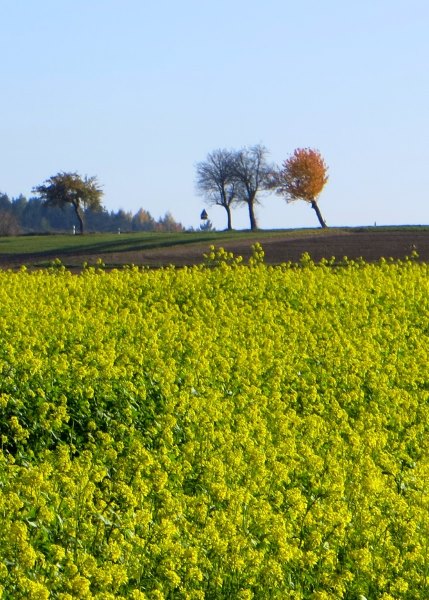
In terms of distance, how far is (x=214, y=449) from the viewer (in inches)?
371

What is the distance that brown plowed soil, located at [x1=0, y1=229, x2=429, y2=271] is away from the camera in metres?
36.4

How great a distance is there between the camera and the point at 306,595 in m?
6.53

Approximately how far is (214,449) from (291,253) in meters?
29.0

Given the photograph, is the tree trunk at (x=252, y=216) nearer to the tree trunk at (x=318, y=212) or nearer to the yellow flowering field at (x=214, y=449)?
the tree trunk at (x=318, y=212)

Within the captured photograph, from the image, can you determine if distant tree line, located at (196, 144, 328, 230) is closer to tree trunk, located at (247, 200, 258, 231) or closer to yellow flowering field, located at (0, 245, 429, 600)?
tree trunk, located at (247, 200, 258, 231)

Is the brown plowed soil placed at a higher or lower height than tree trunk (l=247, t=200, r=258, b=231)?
lower

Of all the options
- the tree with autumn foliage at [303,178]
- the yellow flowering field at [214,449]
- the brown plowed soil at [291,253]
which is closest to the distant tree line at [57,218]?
the tree with autumn foliage at [303,178]

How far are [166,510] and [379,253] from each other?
29939mm

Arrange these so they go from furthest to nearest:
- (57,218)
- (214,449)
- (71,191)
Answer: (57,218)
(71,191)
(214,449)

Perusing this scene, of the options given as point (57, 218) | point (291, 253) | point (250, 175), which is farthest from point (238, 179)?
point (57, 218)

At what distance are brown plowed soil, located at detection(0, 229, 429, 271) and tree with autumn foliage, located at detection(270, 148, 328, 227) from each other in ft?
127

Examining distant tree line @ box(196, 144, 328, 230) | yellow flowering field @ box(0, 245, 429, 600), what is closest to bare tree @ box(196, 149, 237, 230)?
distant tree line @ box(196, 144, 328, 230)

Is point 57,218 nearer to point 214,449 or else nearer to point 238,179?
point 238,179

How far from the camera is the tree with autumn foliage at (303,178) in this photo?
86.4 m
